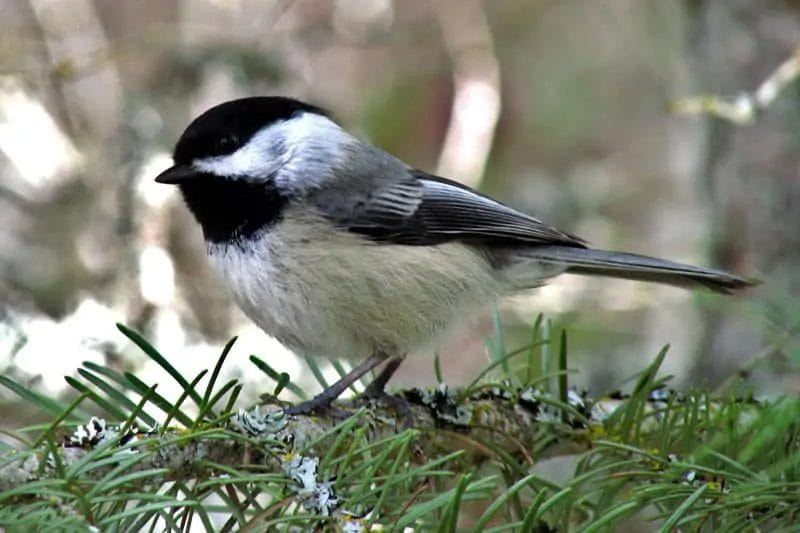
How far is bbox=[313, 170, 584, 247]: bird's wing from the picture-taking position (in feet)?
6.48

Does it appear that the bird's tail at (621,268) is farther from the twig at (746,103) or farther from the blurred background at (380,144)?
the twig at (746,103)

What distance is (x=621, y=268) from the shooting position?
202cm

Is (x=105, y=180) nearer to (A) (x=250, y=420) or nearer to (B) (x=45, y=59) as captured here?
(B) (x=45, y=59)

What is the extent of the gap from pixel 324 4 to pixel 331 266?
2.49m

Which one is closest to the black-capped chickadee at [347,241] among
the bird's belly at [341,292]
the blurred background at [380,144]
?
the bird's belly at [341,292]

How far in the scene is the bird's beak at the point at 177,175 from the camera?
181cm

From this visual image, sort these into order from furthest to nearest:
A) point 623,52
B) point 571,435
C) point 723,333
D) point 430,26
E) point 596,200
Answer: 1. point 623,52
2. point 430,26
3. point 596,200
4. point 723,333
5. point 571,435

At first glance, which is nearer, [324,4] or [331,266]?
[331,266]

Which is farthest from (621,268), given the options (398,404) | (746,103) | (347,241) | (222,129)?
(222,129)

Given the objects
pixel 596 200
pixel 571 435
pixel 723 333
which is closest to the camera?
pixel 571 435

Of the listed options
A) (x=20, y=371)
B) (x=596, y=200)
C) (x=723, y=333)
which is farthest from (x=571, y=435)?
(x=596, y=200)

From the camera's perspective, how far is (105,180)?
244 cm

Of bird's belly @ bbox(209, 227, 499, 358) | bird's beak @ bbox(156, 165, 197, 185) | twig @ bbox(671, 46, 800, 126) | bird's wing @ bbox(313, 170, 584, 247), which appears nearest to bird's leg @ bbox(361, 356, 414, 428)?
bird's belly @ bbox(209, 227, 499, 358)

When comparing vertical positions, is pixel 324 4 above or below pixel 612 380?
above
